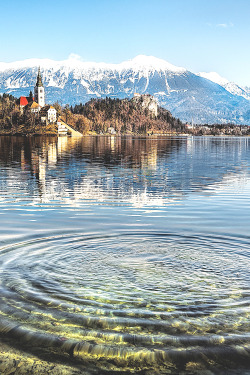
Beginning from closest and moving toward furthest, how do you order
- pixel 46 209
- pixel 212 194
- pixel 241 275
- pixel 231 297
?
pixel 231 297, pixel 241 275, pixel 46 209, pixel 212 194

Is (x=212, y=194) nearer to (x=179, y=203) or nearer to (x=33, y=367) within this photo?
(x=179, y=203)

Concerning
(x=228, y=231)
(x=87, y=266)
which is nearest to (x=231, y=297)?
(x=87, y=266)

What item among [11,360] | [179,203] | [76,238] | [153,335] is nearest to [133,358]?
[153,335]

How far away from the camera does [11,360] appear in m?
7.98

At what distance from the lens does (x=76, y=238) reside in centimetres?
1820

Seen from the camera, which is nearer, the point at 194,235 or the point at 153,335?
the point at 153,335

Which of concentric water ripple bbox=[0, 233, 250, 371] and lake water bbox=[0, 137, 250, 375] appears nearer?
lake water bbox=[0, 137, 250, 375]

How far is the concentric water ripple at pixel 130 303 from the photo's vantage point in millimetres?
8422

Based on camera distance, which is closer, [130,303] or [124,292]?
[130,303]

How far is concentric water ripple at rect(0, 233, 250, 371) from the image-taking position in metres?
8.42

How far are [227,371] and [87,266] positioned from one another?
6.96m

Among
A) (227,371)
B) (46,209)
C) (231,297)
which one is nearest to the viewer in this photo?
(227,371)

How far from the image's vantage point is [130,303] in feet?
35.2

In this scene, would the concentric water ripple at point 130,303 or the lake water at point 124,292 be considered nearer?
the lake water at point 124,292
